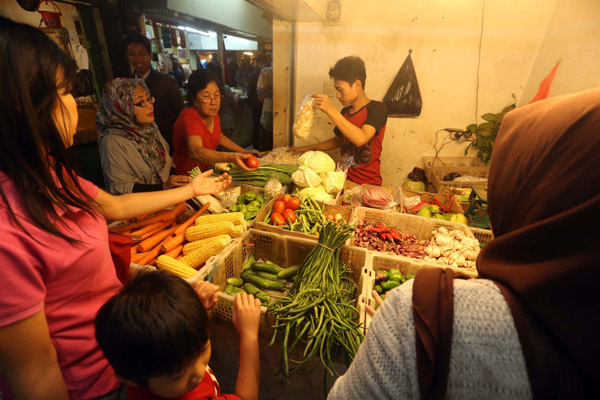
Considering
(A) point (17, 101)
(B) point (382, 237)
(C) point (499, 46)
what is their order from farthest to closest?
1. (C) point (499, 46)
2. (B) point (382, 237)
3. (A) point (17, 101)

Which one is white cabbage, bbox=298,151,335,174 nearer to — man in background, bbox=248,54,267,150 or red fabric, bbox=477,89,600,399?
red fabric, bbox=477,89,600,399

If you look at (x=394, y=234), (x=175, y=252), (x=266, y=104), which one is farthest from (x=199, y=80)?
(x=266, y=104)

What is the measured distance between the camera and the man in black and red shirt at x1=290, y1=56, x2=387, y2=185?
3.33m

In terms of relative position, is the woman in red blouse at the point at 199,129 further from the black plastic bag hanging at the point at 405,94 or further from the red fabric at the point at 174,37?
the red fabric at the point at 174,37

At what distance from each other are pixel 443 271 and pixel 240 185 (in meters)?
2.67

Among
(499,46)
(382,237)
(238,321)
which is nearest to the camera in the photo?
(238,321)

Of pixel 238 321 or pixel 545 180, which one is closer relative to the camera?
pixel 545 180

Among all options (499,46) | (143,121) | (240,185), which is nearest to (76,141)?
(143,121)

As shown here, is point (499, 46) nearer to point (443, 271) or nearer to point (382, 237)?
point (382, 237)

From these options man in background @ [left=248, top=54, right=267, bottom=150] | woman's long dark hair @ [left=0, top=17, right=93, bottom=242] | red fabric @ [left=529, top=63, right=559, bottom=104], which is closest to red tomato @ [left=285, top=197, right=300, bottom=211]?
woman's long dark hair @ [left=0, top=17, right=93, bottom=242]

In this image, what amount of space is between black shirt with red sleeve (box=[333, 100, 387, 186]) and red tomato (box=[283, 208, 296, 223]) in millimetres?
1425

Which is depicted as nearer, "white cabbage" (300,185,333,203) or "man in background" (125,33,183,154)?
"white cabbage" (300,185,333,203)

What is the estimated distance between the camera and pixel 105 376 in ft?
4.38

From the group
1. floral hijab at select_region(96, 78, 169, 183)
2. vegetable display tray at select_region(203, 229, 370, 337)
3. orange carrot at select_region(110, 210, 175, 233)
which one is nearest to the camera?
vegetable display tray at select_region(203, 229, 370, 337)
